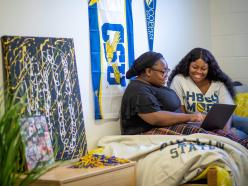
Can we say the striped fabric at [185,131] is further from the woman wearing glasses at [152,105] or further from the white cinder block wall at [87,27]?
the white cinder block wall at [87,27]

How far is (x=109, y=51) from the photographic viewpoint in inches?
143

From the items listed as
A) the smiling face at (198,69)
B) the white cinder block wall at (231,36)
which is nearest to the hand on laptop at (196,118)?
the smiling face at (198,69)

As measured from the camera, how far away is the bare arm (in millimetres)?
3455

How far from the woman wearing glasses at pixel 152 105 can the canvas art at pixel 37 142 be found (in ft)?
2.49

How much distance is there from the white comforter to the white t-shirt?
644 mm

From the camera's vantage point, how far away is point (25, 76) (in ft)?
9.66

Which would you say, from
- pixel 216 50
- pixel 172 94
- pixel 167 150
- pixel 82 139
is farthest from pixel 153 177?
pixel 216 50

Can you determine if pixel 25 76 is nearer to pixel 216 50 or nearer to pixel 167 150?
pixel 167 150

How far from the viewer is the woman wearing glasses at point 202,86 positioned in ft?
12.8

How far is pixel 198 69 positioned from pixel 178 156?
1072 mm

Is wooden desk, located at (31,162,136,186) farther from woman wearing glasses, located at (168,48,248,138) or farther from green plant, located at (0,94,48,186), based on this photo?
woman wearing glasses, located at (168,48,248,138)

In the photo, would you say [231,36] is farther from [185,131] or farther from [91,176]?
[91,176]

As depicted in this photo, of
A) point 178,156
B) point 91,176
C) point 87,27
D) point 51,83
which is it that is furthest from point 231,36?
point 91,176

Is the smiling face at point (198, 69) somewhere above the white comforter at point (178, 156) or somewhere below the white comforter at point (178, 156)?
above
